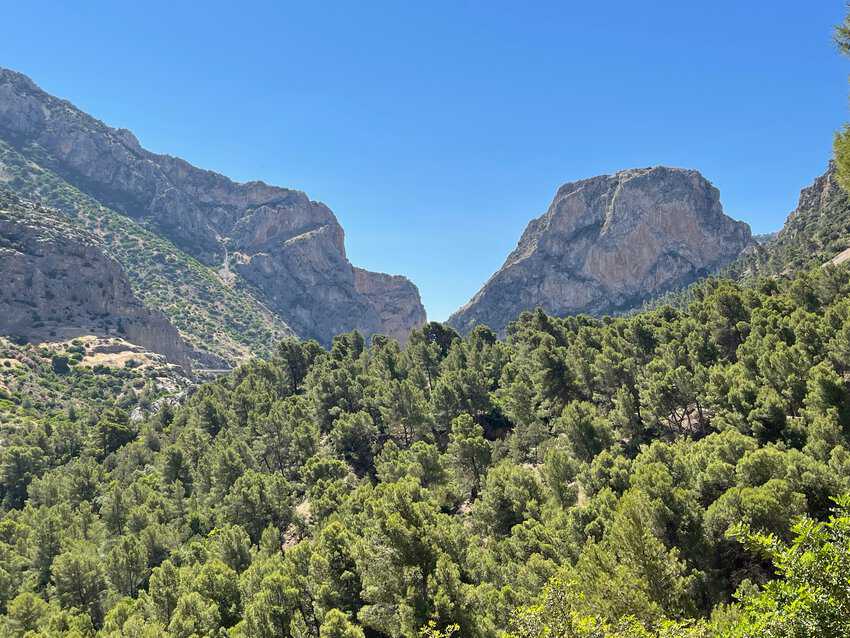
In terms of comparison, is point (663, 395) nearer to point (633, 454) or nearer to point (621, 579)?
point (633, 454)

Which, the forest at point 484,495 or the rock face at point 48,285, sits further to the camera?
the rock face at point 48,285

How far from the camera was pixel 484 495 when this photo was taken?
153 feet

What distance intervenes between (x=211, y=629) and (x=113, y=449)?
68.7 metres

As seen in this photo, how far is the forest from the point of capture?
27156 mm

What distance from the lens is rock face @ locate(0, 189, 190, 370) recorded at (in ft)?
569

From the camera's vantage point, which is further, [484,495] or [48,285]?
[48,285]

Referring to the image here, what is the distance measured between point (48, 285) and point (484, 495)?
200m

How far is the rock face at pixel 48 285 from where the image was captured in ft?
569

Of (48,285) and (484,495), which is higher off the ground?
(484,495)

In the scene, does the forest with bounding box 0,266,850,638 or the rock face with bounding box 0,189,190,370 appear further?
the rock face with bounding box 0,189,190,370

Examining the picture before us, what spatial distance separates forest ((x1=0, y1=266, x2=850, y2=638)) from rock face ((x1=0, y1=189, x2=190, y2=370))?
95.4 metres

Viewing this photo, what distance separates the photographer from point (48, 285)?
182625 millimetres

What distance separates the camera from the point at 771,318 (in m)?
63.1

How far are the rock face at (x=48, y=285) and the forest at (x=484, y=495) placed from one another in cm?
9536
